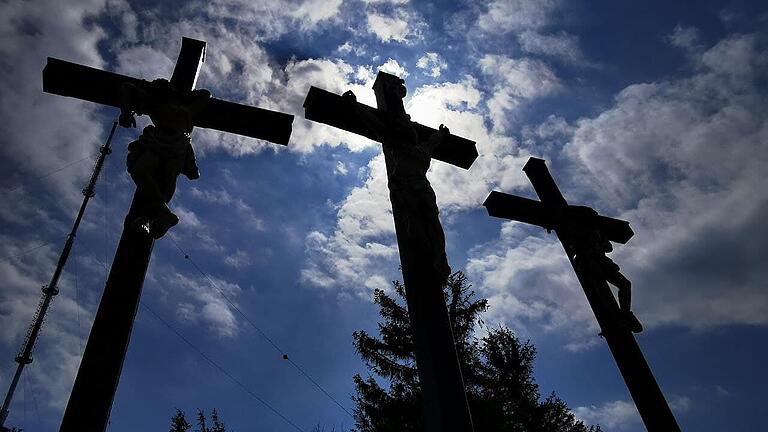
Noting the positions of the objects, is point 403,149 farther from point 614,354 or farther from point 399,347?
point 399,347

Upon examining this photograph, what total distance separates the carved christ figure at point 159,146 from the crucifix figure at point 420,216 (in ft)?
4.08

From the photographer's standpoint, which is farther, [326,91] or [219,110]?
[326,91]

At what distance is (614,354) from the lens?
5145mm

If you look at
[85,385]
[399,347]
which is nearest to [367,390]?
[399,347]

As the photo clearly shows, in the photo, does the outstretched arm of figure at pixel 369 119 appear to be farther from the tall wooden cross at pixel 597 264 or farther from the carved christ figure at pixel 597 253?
the carved christ figure at pixel 597 253

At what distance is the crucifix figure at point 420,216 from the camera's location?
3.03 m

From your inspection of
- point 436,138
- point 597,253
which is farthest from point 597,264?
point 436,138

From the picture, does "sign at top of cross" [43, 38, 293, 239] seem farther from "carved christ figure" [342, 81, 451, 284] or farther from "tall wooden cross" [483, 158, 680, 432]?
"tall wooden cross" [483, 158, 680, 432]

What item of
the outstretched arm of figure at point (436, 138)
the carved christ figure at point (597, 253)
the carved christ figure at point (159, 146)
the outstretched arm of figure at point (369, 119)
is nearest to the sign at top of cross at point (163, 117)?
the carved christ figure at point (159, 146)

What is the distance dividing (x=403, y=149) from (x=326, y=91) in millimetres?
988

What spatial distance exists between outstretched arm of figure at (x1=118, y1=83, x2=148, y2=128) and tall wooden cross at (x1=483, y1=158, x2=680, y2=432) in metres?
4.12

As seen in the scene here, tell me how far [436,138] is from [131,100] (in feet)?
8.92

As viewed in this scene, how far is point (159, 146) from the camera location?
11.6ft

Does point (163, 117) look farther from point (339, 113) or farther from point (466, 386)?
point (466, 386)
